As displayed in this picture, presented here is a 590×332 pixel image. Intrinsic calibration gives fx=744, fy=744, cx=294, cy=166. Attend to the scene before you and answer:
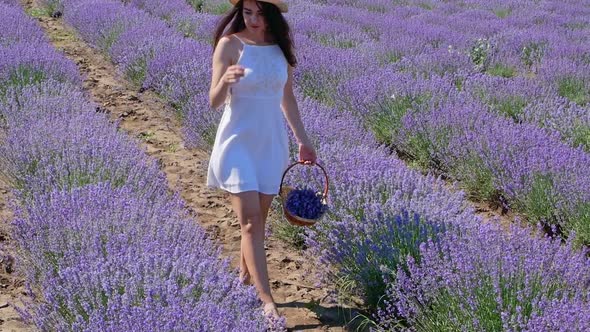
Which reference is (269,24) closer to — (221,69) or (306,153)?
(221,69)

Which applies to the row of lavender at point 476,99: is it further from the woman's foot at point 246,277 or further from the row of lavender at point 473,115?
the woman's foot at point 246,277

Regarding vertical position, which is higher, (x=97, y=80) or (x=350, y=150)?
(x=350, y=150)

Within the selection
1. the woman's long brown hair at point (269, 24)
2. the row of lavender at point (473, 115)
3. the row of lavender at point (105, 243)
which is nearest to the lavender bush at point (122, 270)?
the row of lavender at point (105, 243)

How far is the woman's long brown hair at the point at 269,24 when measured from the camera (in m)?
2.95

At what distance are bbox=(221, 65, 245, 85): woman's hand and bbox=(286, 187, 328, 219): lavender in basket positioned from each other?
624 millimetres

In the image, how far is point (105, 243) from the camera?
302 cm

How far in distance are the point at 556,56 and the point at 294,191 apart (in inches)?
244

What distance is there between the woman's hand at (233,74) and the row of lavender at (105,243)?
0.66m

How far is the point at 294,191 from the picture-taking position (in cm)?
315

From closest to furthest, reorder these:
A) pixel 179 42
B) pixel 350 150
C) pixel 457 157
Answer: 1. pixel 350 150
2. pixel 457 157
3. pixel 179 42

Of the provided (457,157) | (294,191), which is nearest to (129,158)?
(294,191)

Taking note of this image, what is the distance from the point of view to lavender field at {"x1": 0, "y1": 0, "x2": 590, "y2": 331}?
2.58 metres

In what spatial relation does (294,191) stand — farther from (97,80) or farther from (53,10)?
(53,10)

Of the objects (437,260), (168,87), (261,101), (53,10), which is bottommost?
(53,10)
